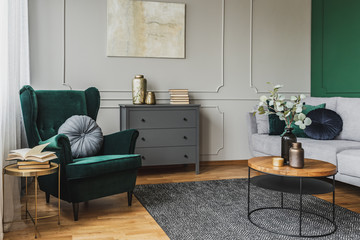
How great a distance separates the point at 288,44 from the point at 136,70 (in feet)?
7.56

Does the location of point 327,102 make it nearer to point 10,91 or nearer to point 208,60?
point 208,60

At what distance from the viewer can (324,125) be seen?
3.95 meters

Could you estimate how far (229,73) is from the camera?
4.93 meters

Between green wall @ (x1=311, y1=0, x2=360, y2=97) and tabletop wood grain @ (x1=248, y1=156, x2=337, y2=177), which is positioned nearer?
tabletop wood grain @ (x1=248, y1=156, x2=337, y2=177)

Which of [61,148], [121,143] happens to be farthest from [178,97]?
[61,148]

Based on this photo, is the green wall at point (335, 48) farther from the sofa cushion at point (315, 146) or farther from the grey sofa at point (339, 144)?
the sofa cushion at point (315, 146)

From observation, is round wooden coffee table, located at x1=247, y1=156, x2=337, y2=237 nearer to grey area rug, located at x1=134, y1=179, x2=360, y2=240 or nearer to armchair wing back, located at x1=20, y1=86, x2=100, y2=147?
grey area rug, located at x1=134, y1=179, x2=360, y2=240

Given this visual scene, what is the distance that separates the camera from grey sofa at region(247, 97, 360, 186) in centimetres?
321

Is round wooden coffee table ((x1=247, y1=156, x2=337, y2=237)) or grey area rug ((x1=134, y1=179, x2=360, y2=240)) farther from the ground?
round wooden coffee table ((x1=247, y1=156, x2=337, y2=237))

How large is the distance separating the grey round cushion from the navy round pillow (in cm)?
233

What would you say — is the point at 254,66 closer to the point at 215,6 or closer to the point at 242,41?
the point at 242,41

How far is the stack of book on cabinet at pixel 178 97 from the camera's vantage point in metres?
4.45

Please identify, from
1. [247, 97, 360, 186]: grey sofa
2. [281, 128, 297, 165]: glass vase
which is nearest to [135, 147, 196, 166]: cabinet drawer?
[247, 97, 360, 186]: grey sofa

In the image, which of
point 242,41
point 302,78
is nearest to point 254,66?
point 242,41
